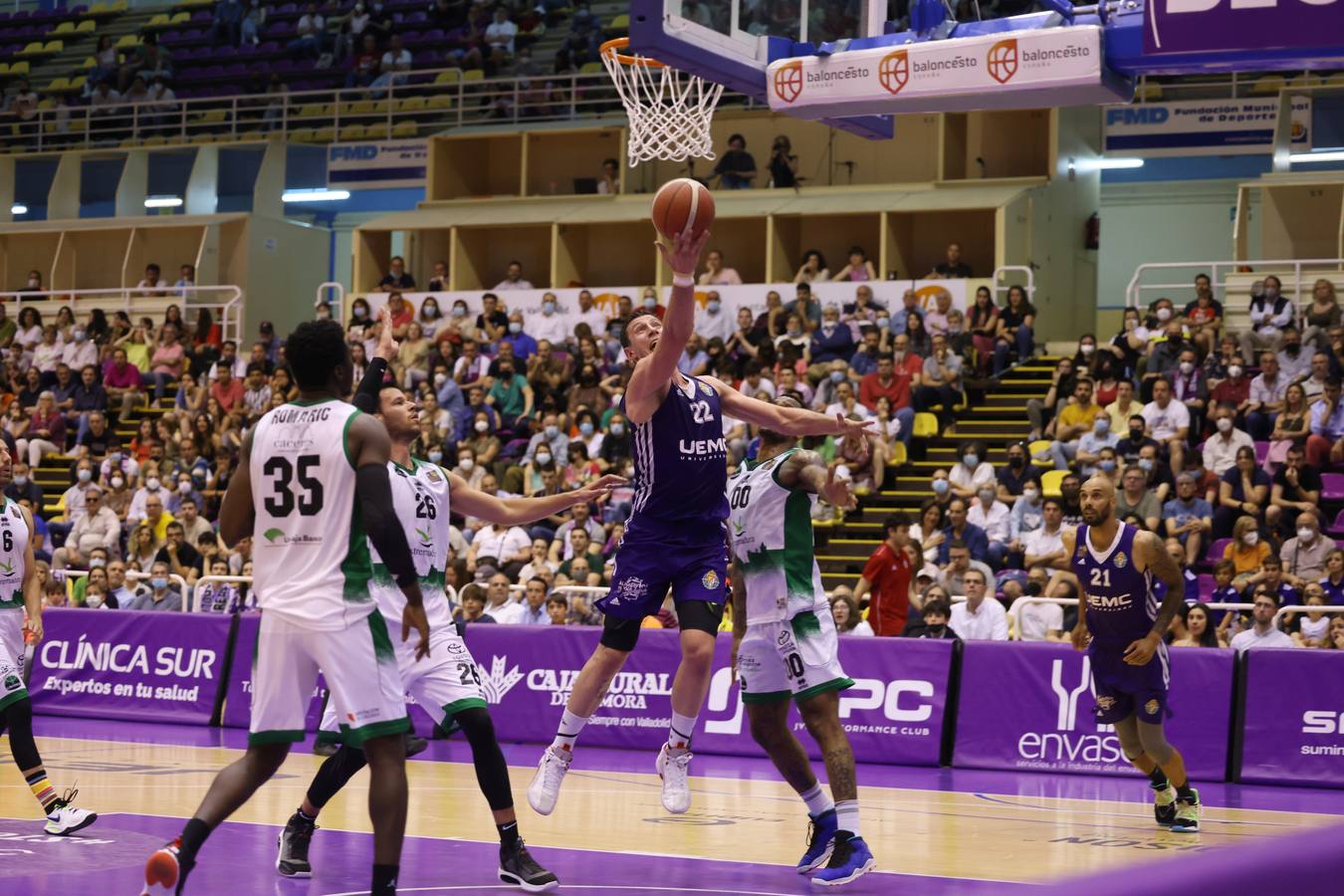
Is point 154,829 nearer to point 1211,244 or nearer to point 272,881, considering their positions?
point 272,881

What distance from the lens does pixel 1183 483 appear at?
16.6m

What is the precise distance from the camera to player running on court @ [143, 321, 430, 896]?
5.95 meters

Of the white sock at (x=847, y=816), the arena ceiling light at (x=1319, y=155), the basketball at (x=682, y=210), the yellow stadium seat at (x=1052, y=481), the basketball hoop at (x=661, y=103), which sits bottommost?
the white sock at (x=847, y=816)

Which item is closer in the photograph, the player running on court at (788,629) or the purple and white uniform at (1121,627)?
the player running on court at (788,629)

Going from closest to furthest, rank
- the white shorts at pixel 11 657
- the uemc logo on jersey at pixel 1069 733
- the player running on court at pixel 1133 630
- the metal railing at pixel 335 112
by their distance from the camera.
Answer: the white shorts at pixel 11 657
the player running on court at pixel 1133 630
the uemc logo on jersey at pixel 1069 733
the metal railing at pixel 335 112

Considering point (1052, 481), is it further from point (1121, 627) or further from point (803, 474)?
point (803, 474)

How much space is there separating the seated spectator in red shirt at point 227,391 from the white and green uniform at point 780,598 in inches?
680

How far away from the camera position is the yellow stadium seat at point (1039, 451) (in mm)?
18703

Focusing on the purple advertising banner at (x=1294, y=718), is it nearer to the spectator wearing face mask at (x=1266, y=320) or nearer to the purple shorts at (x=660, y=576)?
the purple shorts at (x=660, y=576)

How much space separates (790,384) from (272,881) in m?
13.3

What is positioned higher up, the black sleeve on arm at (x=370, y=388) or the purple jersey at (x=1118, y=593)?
the black sleeve on arm at (x=370, y=388)

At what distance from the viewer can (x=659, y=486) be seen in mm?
7812

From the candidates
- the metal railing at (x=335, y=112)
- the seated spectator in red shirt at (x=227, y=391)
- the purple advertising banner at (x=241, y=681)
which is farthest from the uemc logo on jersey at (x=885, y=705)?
the metal railing at (x=335, y=112)

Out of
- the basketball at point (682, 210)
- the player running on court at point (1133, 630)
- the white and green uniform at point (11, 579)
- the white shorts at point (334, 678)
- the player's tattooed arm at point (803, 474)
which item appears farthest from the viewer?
the player running on court at point (1133, 630)
